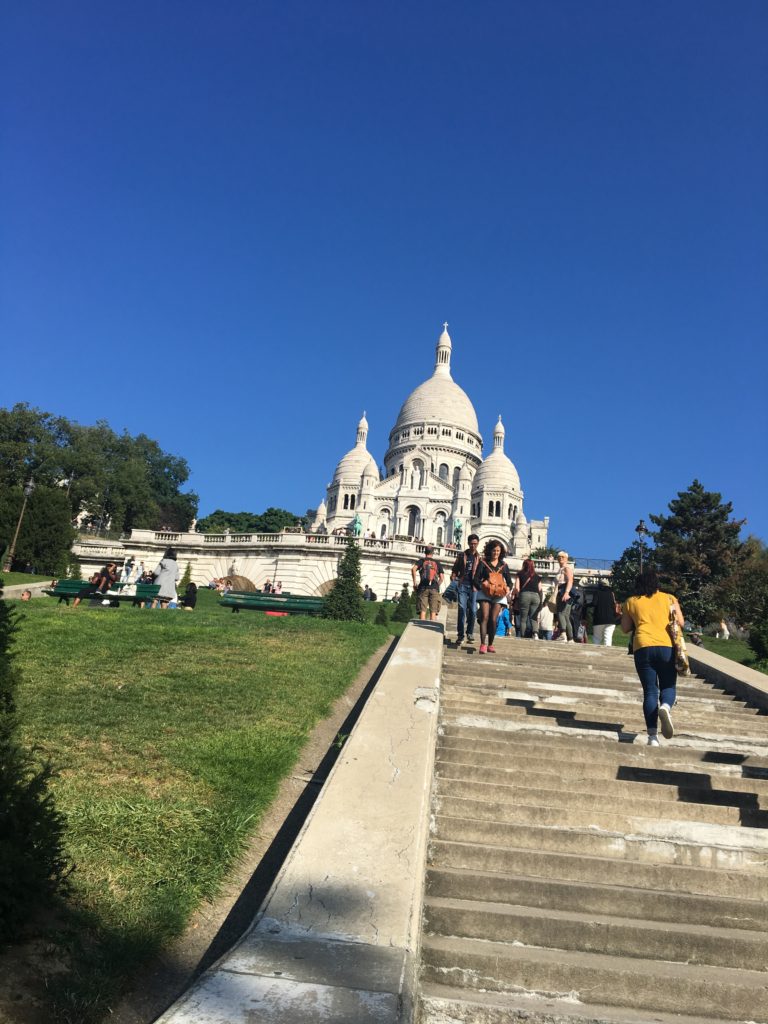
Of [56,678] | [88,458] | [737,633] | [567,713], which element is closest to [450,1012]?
[567,713]

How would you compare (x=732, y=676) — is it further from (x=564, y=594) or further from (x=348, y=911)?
(x=348, y=911)

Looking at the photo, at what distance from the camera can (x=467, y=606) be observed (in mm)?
10953

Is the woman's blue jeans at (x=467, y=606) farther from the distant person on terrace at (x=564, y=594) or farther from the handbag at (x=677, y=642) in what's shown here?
the handbag at (x=677, y=642)

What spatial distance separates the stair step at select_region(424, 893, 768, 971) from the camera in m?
3.86

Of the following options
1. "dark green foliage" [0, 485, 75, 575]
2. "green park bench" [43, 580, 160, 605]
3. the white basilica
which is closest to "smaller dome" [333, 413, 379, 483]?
the white basilica

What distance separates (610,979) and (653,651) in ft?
11.3

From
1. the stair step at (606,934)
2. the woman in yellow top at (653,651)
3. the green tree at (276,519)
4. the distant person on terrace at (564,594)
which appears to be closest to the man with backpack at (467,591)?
the distant person on terrace at (564,594)

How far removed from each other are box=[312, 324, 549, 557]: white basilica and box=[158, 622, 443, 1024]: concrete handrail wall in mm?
59776

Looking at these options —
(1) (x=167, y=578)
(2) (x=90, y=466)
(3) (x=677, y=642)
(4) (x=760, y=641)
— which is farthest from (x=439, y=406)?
(3) (x=677, y=642)

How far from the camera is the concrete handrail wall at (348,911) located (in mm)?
2902

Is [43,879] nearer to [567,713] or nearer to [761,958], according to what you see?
[761,958]

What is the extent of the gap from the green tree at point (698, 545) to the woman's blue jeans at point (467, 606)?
90.5 ft

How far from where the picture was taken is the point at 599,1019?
331 centimetres

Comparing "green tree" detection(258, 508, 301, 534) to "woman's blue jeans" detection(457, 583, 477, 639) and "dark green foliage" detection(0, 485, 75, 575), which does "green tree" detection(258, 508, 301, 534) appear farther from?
"woman's blue jeans" detection(457, 583, 477, 639)
